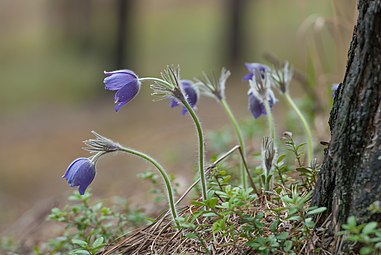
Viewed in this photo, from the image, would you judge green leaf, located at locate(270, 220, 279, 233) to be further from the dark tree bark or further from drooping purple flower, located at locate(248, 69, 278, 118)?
drooping purple flower, located at locate(248, 69, 278, 118)

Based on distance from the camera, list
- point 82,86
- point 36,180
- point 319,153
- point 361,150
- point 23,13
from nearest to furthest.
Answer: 1. point 361,150
2. point 319,153
3. point 36,180
4. point 82,86
5. point 23,13

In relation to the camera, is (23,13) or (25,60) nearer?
(25,60)

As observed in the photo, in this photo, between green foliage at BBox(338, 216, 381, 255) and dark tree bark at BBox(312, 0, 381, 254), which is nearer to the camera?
green foliage at BBox(338, 216, 381, 255)

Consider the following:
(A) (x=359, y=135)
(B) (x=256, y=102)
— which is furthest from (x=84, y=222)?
(A) (x=359, y=135)

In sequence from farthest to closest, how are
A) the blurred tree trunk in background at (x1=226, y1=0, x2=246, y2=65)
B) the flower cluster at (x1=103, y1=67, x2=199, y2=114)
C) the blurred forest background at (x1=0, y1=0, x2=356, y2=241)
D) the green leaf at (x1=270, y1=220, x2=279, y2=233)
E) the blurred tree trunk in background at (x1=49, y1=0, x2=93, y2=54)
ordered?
the blurred tree trunk in background at (x1=49, y1=0, x2=93, y2=54) < the blurred tree trunk in background at (x1=226, y1=0, x2=246, y2=65) < the blurred forest background at (x1=0, y1=0, x2=356, y2=241) < the flower cluster at (x1=103, y1=67, x2=199, y2=114) < the green leaf at (x1=270, y1=220, x2=279, y2=233)

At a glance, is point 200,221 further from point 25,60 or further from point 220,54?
point 25,60

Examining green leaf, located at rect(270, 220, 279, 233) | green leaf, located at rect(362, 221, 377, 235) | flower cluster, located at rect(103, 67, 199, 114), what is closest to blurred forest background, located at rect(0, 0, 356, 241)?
flower cluster, located at rect(103, 67, 199, 114)

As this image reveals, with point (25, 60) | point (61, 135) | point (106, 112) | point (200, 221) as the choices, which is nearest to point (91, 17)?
point (25, 60)
